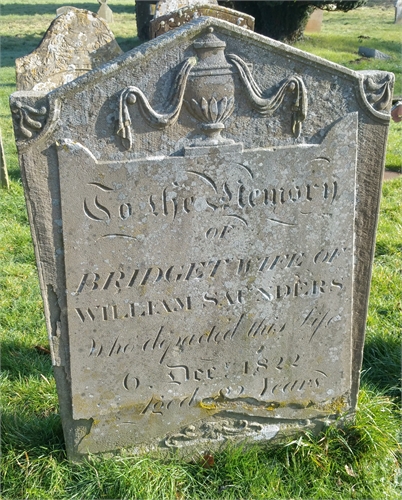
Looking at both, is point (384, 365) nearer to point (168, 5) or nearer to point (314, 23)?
point (168, 5)

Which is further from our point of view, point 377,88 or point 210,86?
point 377,88

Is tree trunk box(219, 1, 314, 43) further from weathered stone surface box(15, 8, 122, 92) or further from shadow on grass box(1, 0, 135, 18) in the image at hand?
shadow on grass box(1, 0, 135, 18)

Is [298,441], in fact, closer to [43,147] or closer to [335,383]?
[335,383]

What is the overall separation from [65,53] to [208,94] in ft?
12.3

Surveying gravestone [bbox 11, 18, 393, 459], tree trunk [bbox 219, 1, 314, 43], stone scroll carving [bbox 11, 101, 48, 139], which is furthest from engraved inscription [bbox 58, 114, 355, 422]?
tree trunk [bbox 219, 1, 314, 43]

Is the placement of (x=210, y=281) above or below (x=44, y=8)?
below

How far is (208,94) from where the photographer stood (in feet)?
8.50

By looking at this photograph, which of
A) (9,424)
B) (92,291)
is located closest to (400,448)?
(92,291)

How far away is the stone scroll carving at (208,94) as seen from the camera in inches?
99.7

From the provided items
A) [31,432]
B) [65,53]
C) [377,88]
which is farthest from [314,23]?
[31,432]

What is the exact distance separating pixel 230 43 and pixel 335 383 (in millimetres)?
1918

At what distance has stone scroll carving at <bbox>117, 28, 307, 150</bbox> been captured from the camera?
8.31 ft

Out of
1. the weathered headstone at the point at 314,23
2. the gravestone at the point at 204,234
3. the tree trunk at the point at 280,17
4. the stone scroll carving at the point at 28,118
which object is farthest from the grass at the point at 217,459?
the weathered headstone at the point at 314,23

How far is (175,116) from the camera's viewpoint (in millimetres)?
2598
